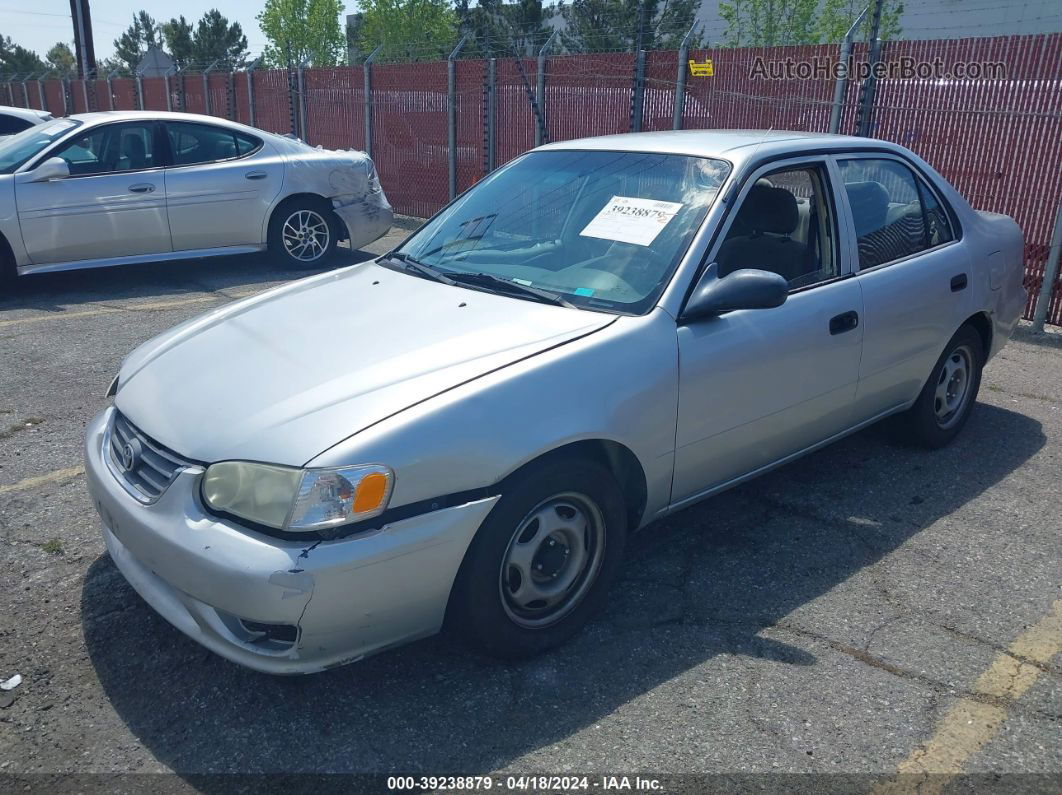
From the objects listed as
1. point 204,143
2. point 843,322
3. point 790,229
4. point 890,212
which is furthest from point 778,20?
point 843,322

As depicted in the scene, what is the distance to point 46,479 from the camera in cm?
430

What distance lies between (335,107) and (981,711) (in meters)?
13.9

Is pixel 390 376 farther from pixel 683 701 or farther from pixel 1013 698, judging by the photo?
pixel 1013 698

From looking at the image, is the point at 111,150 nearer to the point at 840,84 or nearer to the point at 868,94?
the point at 840,84

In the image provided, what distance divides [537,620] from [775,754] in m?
0.84

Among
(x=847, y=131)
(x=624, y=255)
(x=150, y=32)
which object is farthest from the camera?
(x=150, y=32)

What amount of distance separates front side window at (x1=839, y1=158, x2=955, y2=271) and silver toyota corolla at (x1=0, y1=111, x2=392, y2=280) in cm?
613

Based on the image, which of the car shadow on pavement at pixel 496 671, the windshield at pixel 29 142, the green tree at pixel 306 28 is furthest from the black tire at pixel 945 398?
the green tree at pixel 306 28

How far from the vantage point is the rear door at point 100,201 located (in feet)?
25.6

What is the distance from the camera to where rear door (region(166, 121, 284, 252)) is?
27.9 feet

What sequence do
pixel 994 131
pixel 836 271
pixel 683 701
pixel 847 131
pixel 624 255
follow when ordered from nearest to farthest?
pixel 683 701, pixel 624 255, pixel 836 271, pixel 994 131, pixel 847 131

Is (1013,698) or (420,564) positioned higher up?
(420,564)

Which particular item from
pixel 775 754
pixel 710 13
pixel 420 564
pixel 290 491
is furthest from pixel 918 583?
pixel 710 13

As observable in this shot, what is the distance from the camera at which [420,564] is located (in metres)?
2.62
